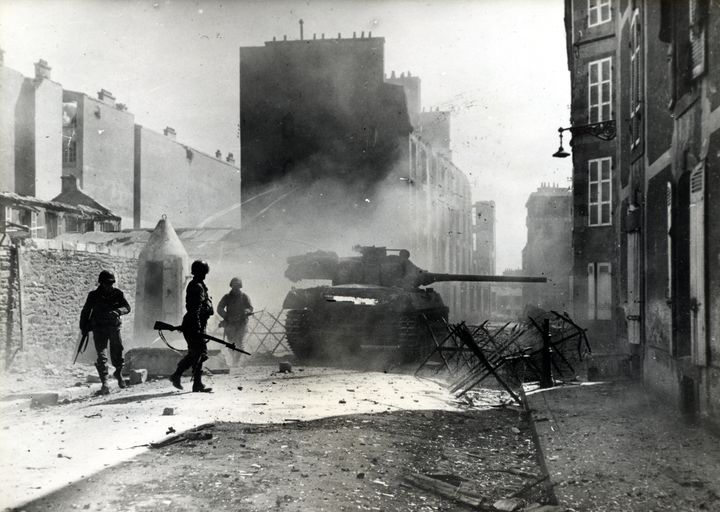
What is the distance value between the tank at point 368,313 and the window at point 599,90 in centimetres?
782

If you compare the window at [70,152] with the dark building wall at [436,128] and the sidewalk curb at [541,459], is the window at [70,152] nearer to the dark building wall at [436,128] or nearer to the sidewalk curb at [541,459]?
the dark building wall at [436,128]

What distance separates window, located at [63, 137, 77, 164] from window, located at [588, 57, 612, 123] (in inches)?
1104

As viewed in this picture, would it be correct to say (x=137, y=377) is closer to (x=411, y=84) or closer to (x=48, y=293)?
(x=48, y=293)

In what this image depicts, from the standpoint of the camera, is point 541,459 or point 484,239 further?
point 484,239

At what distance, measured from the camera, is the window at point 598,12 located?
63.5 ft

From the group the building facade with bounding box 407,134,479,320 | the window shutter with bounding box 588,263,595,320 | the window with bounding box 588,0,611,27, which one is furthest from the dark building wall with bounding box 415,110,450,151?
the window shutter with bounding box 588,263,595,320

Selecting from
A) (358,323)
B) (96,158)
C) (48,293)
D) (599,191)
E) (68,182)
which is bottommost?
(358,323)

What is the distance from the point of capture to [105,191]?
3662cm

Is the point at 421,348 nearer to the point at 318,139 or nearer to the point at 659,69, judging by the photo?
the point at 659,69

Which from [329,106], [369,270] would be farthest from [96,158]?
[369,270]

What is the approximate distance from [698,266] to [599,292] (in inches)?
538

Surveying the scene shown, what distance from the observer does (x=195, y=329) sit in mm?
8484

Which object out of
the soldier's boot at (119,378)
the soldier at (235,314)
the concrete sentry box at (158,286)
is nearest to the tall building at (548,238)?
the concrete sentry box at (158,286)

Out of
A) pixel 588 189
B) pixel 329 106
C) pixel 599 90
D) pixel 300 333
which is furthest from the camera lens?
pixel 329 106
